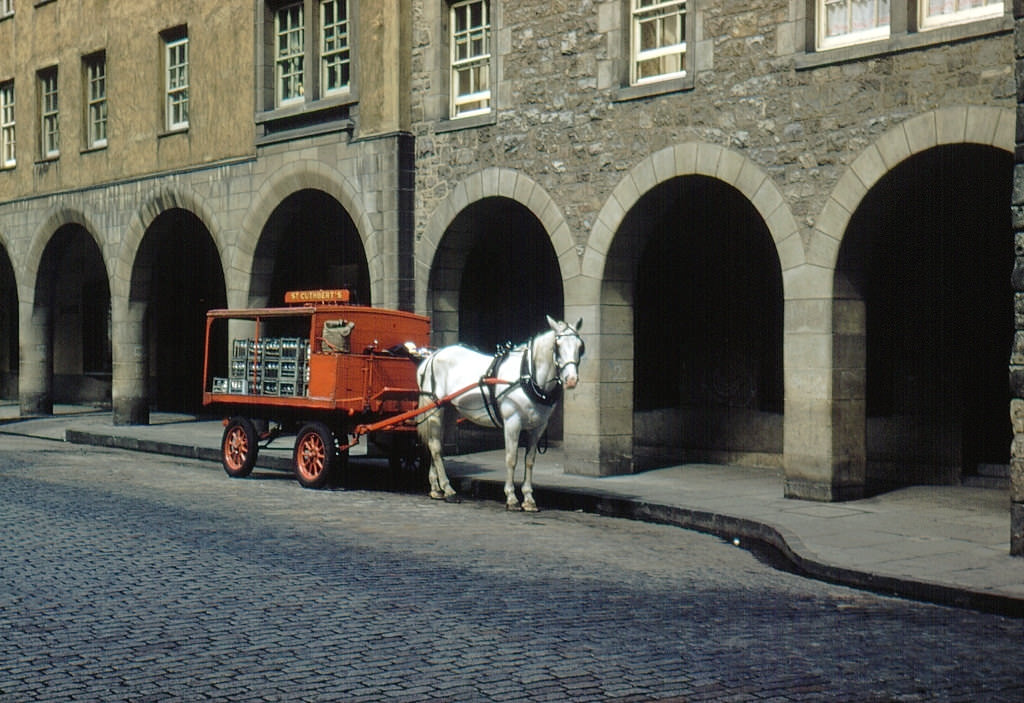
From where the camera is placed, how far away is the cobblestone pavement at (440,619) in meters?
6.33

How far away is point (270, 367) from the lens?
609 inches

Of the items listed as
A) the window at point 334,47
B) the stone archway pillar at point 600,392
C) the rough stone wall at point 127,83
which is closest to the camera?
the stone archway pillar at point 600,392

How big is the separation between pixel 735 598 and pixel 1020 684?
2.43m

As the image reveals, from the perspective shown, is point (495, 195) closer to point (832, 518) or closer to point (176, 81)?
point (832, 518)

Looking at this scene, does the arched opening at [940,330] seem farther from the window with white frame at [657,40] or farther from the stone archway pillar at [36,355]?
the stone archway pillar at [36,355]

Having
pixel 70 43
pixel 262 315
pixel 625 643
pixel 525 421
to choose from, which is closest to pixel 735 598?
pixel 625 643

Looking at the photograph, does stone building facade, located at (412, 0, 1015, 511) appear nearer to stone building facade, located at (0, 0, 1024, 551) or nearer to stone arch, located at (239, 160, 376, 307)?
stone building facade, located at (0, 0, 1024, 551)

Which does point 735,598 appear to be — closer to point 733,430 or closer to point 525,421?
point 525,421

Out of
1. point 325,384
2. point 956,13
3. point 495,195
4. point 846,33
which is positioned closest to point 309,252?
point 495,195

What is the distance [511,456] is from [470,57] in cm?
670

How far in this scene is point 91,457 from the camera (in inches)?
755

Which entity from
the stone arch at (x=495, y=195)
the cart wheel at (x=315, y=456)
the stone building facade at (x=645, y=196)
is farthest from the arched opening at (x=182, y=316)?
the cart wheel at (x=315, y=456)

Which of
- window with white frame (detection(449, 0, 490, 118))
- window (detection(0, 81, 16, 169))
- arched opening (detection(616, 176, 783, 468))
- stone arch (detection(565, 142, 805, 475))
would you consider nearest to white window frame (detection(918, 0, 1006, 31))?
stone arch (detection(565, 142, 805, 475))

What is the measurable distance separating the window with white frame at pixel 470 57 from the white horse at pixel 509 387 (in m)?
4.66
